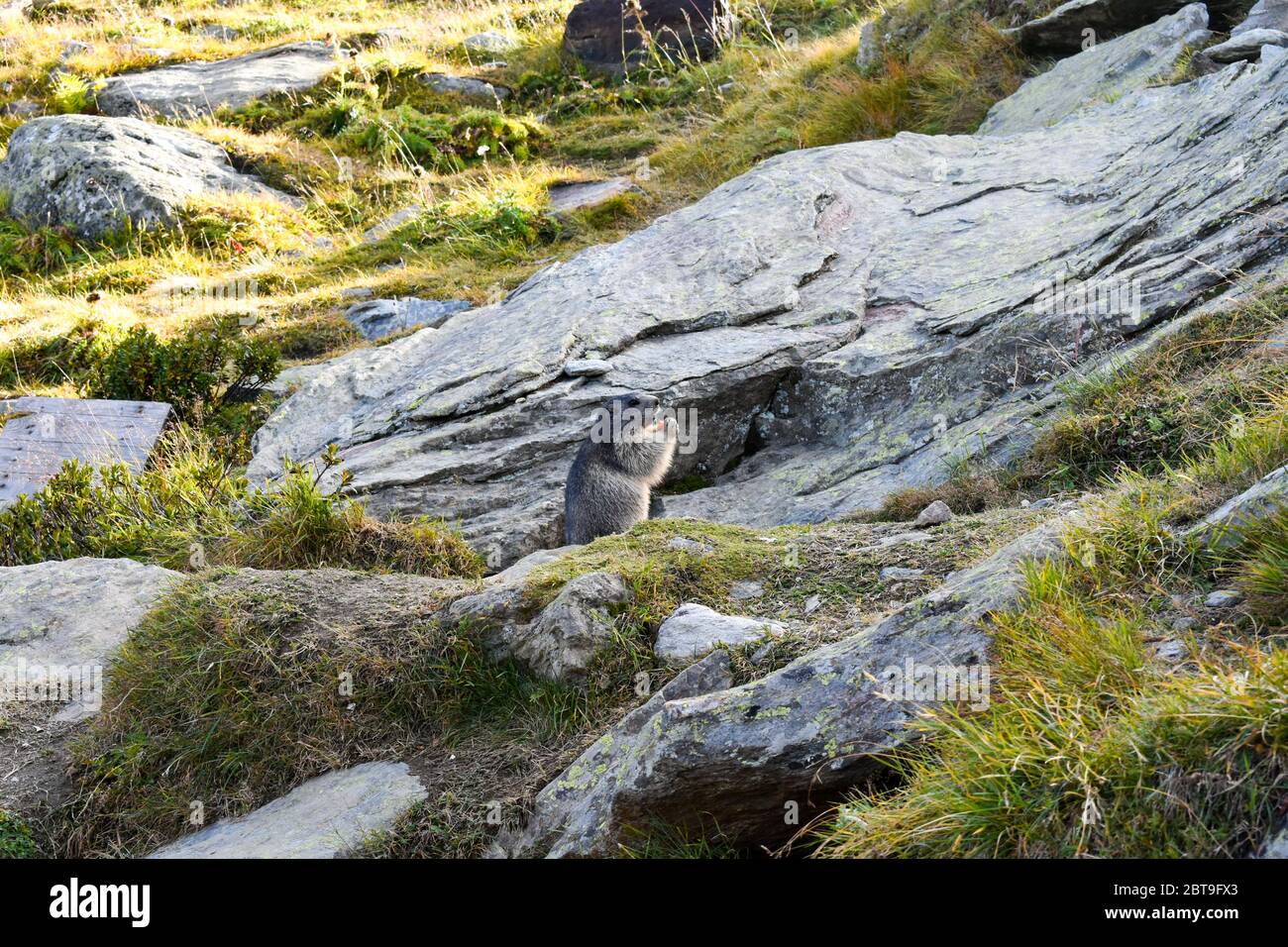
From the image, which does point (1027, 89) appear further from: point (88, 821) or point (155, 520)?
point (88, 821)

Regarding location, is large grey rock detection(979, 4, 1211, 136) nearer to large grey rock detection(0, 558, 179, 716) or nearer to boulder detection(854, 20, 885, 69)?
boulder detection(854, 20, 885, 69)

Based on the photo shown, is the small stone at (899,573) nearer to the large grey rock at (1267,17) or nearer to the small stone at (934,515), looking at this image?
the small stone at (934,515)

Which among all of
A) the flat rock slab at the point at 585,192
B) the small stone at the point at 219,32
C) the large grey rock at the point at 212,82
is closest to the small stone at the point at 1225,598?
the flat rock slab at the point at 585,192

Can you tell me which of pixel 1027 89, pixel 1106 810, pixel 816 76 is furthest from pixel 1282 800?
pixel 816 76

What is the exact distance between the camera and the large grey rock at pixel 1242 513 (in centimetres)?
441

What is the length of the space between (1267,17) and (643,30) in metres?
10.9

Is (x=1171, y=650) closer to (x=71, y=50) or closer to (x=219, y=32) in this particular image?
(x=71, y=50)

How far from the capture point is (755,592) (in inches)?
245

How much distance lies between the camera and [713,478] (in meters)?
9.74

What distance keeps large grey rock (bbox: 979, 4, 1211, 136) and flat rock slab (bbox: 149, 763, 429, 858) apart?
1050 cm

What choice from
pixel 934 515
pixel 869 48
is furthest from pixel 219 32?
pixel 934 515

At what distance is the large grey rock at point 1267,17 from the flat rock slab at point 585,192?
7838mm

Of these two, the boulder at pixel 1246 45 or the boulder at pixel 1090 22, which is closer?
the boulder at pixel 1246 45

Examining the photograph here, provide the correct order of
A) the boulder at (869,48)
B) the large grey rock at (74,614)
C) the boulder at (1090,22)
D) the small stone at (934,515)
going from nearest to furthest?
the small stone at (934,515) → the large grey rock at (74,614) → the boulder at (1090,22) → the boulder at (869,48)
